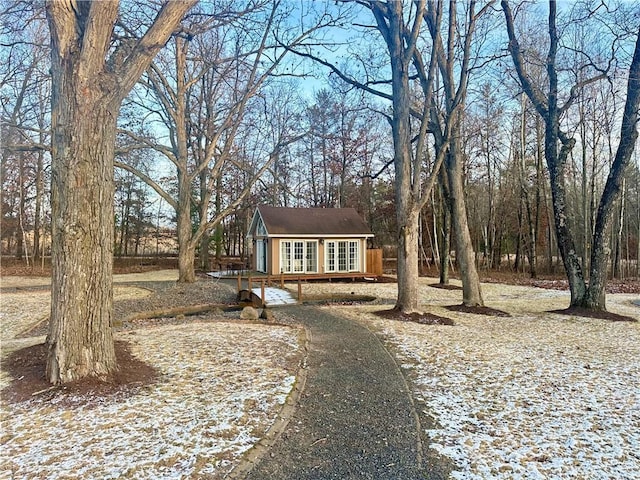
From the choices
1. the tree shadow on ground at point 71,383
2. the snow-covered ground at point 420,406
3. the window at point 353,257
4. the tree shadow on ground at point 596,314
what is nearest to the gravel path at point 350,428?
the snow-covered ground at point 420,406

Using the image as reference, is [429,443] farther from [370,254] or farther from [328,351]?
[370,254]

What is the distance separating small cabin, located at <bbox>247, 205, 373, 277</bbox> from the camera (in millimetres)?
20281

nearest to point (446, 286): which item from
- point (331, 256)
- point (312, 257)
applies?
point (331, 256)

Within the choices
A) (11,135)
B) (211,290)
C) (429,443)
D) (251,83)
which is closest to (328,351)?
(429,443)

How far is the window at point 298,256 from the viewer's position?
20359mm

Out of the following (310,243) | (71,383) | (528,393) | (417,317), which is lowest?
(528,393)

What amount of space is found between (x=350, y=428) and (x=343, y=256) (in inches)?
697

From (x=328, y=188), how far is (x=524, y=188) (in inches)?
545

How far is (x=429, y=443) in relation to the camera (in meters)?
3.49

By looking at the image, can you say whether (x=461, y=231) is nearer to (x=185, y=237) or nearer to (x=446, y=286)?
(x=446, y=286)

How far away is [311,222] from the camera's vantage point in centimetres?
2150

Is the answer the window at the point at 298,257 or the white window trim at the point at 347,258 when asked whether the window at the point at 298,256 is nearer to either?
the window at the point at 298,257

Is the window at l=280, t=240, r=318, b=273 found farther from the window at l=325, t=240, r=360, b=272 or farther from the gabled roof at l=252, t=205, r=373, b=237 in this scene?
the window at l=325, t=240, r=360, b=272

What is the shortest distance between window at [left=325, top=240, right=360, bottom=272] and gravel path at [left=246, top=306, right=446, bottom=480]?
1488 cm
